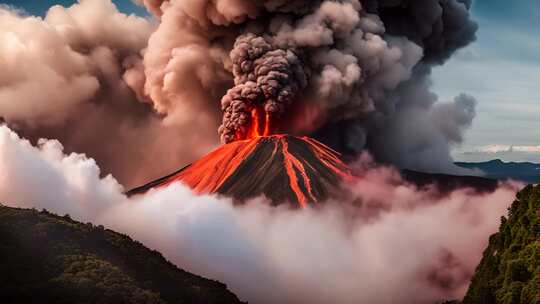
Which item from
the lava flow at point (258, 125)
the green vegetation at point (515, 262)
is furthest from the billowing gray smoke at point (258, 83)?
the green vegetation at point (515, 262)

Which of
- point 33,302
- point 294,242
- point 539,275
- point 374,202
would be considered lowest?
point 33,302

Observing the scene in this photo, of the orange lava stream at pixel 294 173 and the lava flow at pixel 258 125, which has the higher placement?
the lava flow at pixel 258 125

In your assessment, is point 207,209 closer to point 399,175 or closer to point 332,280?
point 332,280

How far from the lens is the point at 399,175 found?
86.9 metres

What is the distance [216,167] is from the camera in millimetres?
82500

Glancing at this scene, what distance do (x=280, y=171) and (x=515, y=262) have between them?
172 ft

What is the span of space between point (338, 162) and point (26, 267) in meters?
53.0

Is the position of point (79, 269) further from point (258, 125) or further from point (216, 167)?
point (216, 167)

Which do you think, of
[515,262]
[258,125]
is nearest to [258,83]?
[258,125]

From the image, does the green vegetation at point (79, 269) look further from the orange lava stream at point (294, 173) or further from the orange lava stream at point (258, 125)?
the orange lava stream at point (294, 173)

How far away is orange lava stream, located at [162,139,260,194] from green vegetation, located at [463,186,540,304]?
48.5m

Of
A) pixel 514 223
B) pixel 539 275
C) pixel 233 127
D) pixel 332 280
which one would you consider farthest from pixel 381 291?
pixel 539 275

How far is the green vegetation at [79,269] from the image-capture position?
30.9 m

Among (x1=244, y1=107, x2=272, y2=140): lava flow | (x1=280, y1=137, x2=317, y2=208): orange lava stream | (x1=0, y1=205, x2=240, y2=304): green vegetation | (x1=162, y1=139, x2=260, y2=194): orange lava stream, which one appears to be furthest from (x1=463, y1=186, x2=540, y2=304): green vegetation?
(x1=162, y1=139, x2=260, y2=194): orange lava stream
